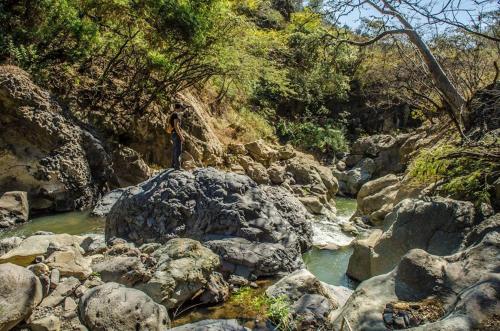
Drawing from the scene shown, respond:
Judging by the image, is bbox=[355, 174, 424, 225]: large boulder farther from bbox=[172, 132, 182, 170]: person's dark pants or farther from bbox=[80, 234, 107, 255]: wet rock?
bbox=[80, 234, 107, 255]: wet rock

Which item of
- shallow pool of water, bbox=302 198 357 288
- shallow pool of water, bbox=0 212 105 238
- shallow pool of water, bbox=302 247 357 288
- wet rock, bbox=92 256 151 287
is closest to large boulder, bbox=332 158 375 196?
shallow pool of water, bbox=302 198 357 288

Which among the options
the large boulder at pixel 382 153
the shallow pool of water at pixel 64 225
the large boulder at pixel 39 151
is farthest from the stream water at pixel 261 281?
the large boulder at pixel 382 153

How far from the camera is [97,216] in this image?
33.7 ft

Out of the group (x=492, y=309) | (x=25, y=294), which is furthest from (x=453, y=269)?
(x=25, y=294)

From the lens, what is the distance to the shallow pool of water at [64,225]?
8.93 m

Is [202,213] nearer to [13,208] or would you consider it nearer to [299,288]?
[299,288]

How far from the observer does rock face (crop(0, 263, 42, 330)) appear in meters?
4.09

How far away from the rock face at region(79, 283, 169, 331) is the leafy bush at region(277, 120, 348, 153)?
19.3m

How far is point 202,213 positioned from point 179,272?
2.01 m

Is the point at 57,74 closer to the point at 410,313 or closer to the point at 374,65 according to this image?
the point at 410,313

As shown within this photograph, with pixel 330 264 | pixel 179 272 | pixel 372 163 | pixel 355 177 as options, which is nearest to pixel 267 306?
pixel 179 272

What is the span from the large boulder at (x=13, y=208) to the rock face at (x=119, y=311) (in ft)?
19.5

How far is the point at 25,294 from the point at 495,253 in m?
4.56

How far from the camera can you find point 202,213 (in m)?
7.45
